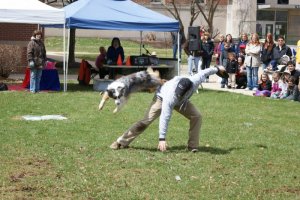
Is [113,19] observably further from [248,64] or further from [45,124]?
[45,124]

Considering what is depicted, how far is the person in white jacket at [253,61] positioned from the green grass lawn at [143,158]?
5.59 metres

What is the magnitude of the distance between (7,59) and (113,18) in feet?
17.4

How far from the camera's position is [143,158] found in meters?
8.25

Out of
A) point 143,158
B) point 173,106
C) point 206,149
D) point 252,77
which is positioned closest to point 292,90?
point 252,77

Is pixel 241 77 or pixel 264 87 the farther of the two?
pixel 241 77

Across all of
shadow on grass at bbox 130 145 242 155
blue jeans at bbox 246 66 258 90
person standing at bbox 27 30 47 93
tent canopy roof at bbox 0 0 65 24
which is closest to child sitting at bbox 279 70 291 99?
blue jeans at bbox 246 66 258 90

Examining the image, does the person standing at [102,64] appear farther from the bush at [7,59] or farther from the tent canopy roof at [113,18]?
the bush at [7,59]

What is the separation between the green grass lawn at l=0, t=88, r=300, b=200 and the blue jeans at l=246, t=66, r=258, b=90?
5.63 m

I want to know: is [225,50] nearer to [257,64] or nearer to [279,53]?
[257,64]

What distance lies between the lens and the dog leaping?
7.77 meters

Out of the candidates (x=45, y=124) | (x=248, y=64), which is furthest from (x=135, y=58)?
(x=45, y=124)

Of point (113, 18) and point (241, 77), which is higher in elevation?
point (113, 18)

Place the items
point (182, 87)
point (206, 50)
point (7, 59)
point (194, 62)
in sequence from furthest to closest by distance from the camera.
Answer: point (206, 50), point (194, 62), point (7, 59), point (182, 87)

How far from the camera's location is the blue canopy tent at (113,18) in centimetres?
1730
